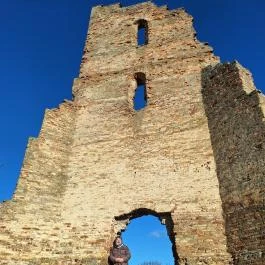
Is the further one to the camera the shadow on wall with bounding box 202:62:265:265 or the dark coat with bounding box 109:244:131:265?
the dark coat with bounding box 109:244:131:265

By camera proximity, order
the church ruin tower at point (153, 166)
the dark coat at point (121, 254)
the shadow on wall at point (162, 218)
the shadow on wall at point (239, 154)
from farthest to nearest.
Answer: the shadow on wall at point (162, 218), the church ruin tower at point (153, 166), the dark coat at point (121, 254), the shadow on wall at point (239, 154)

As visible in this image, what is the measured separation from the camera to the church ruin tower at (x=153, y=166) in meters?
7.60

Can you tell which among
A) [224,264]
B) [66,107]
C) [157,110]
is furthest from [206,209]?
[66,107]

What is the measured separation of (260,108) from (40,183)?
19.1 ft

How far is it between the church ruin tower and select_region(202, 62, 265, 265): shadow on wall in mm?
24

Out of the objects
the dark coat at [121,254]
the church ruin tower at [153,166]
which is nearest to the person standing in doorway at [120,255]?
the dark coat at [121,254]

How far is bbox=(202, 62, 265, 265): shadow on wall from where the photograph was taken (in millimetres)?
7016

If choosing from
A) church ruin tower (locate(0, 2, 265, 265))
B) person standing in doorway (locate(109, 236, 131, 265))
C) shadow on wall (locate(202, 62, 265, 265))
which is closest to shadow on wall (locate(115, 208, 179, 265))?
church ruin tower (locate(0, 2, 265, 265))

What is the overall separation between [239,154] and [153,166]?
2.24m

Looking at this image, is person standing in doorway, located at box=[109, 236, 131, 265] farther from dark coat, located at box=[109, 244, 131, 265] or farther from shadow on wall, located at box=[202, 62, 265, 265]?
shadow on wall, located at box=[202, 62, 265, 265]

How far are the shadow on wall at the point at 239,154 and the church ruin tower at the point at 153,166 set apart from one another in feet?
0.08

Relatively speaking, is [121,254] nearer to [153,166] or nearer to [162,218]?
[162,218]

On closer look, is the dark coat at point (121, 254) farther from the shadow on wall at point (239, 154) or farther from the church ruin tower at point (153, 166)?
the shadow on wall at point (239, 154)

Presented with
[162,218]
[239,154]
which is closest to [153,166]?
[162,218]
